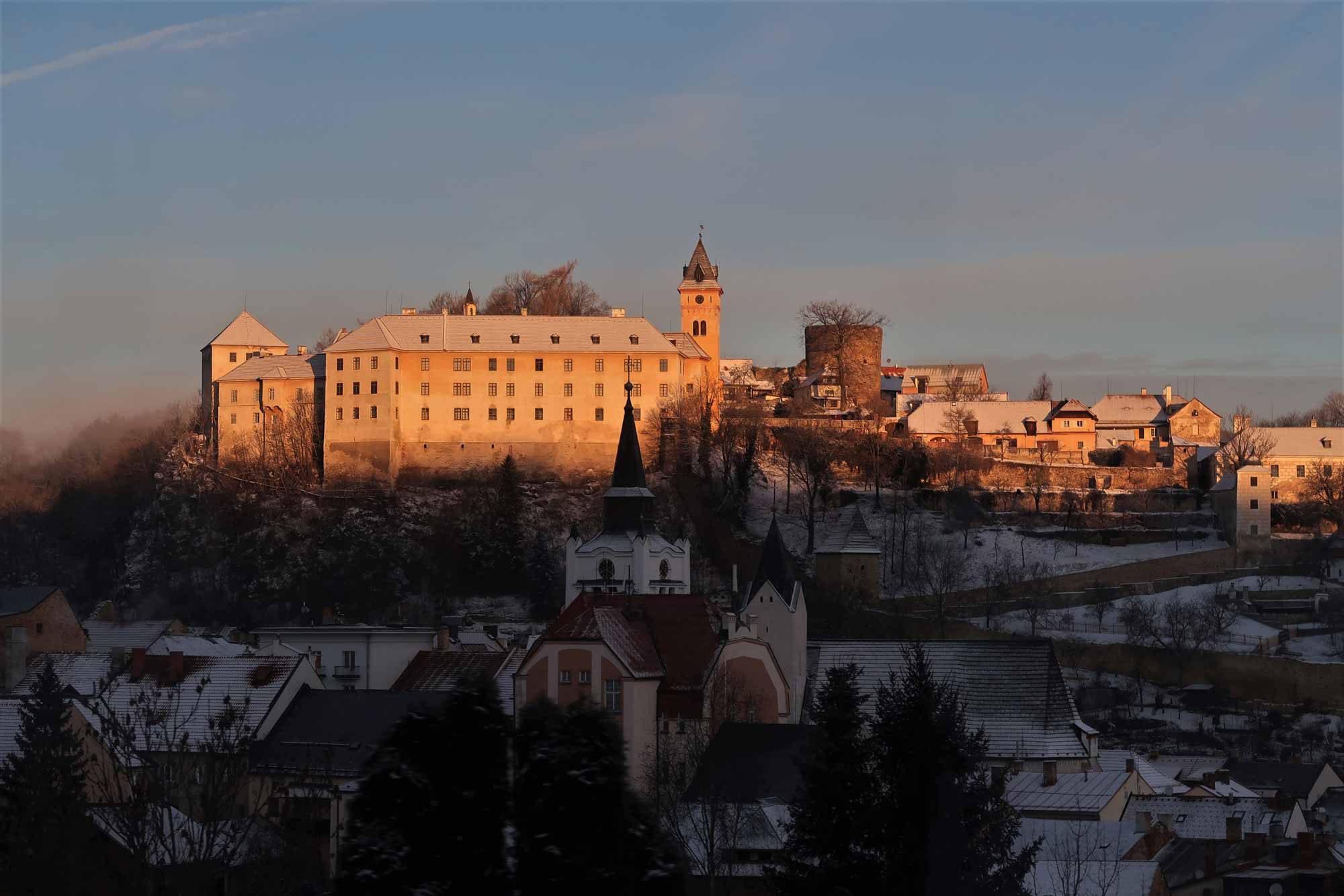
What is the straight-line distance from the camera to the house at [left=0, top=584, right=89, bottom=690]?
186ft

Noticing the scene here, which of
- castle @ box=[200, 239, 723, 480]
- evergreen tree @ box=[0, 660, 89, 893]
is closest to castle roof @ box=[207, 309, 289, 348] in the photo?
castle @ box=[200, 239, 723, 480]

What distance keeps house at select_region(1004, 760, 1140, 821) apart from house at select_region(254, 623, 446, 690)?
20882 mm

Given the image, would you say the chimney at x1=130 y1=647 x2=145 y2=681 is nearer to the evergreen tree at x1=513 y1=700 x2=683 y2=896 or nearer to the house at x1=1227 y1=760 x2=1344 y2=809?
the house at x1=1227 y1=760 x2=1344 y2=809

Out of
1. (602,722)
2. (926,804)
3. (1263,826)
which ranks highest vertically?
(602,722)

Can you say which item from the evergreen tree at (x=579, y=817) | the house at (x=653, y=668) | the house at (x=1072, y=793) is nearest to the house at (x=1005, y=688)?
the house at (x=1072, y=793)

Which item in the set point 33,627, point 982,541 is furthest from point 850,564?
point 33,627

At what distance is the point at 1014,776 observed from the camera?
5266cm

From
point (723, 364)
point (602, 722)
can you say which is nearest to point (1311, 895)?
point (602, 722)

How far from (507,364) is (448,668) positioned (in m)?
45.5

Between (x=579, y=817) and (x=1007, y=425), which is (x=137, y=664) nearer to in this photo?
(x=579, y=817)

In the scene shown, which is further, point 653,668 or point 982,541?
point 982,541

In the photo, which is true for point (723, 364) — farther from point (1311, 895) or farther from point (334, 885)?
point (334, 885)

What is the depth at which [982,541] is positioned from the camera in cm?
9594

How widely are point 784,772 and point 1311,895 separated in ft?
39.1
